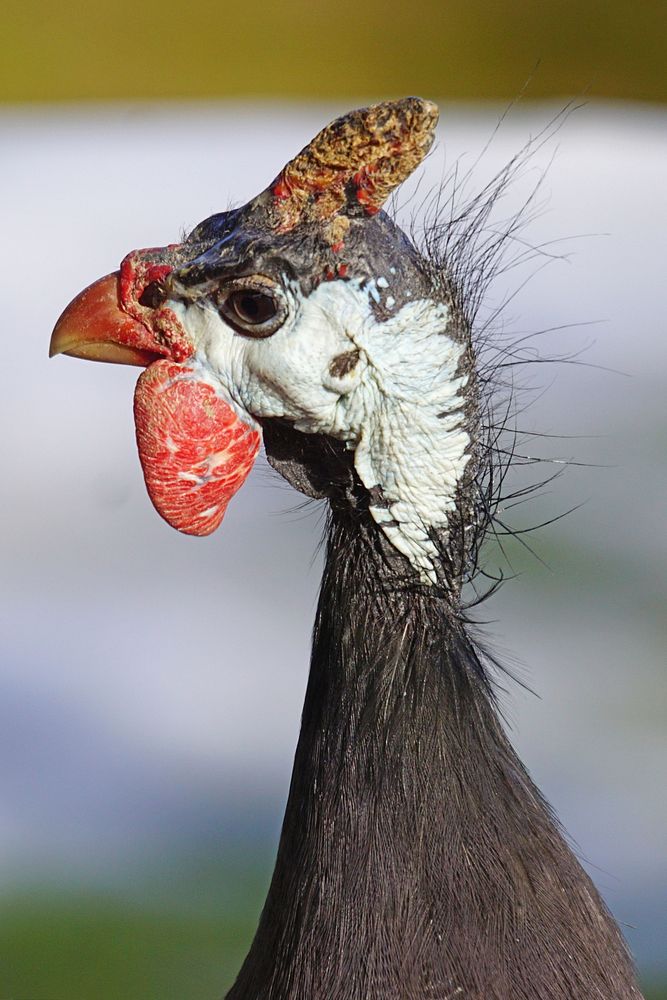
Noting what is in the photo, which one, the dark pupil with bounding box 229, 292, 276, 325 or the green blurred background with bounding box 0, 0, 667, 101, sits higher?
the green blurred background with bounding box 0, 0, 667, 101

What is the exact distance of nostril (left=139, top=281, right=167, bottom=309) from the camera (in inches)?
71.1

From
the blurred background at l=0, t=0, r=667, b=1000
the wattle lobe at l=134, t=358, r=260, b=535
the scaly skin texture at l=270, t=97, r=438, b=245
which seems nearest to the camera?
the scaly skin texture at l=270, t=97, r=438, b=245

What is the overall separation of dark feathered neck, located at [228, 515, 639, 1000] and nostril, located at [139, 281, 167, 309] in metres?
0.40

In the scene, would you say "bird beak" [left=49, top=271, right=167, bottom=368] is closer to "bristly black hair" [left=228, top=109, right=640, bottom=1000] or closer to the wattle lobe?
the wattle lobe

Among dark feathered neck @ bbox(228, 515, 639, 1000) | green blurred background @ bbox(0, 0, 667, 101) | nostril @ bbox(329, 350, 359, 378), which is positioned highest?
green blurred background @ bbox(0, 0, 667, 101)

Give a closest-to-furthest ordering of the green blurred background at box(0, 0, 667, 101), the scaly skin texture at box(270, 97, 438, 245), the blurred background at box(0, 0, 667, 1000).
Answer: the scaly skin texture at box(270, 97, 438, 245)
the blurred background at box(0, 0, 667, 1000)
the green blurred background at box(0, 0, 667, 101)

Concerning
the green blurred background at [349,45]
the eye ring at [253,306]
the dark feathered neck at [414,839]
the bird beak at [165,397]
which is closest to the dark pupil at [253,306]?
the eye ring at [253,306]

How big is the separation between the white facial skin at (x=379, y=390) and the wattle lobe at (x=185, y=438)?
0.17ft

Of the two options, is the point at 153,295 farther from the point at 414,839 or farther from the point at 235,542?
the point at 235,542

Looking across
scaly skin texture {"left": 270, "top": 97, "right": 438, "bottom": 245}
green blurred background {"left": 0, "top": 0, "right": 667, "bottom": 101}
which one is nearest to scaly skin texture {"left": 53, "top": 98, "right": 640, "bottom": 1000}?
scaly skin texture {"left": 270, "top": 97, "right": 438, "bottom": 245}

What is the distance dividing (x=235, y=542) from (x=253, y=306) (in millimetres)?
3480

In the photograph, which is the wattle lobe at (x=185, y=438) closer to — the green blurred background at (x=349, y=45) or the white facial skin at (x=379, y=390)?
the white facial skin at (x=379, y=390)

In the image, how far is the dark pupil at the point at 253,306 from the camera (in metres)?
1.70

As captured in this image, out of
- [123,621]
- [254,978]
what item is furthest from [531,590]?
[254,978]
